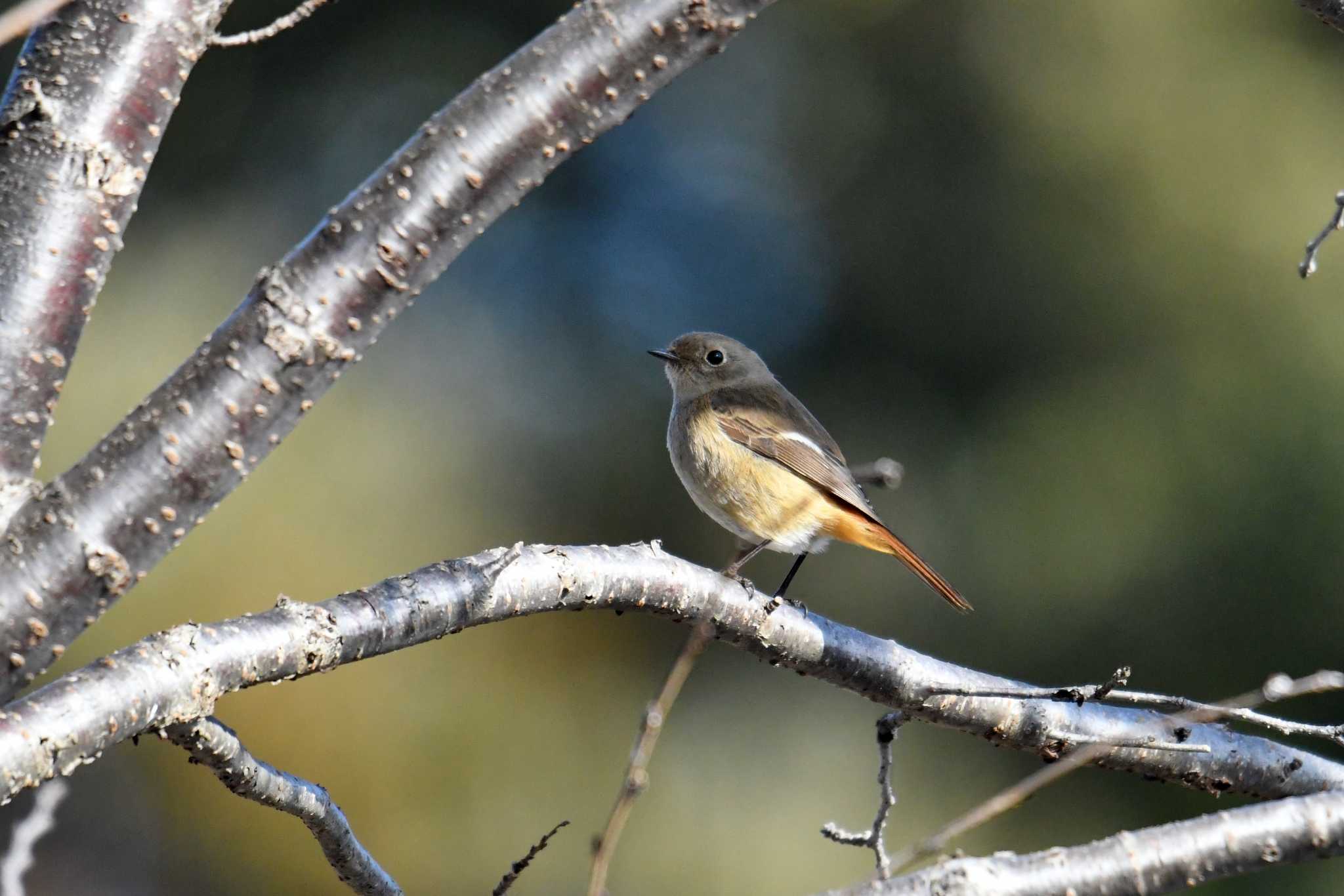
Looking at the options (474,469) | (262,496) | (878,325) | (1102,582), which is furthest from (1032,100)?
(262,496)

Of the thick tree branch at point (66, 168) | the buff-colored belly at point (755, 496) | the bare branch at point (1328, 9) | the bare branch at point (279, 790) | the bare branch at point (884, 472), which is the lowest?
the bare branch at point (279, 790)

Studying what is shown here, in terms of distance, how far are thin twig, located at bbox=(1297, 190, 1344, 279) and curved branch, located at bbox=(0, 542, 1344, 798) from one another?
89cm

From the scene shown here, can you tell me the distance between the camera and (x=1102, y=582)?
7.61 m

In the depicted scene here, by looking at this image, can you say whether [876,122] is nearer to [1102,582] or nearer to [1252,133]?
[1252,133]

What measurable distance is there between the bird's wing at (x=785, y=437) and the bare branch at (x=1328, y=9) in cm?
225

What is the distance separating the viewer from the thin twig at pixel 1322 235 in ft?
7.59

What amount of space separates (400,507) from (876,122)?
4.34 m

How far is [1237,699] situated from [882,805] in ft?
1.98

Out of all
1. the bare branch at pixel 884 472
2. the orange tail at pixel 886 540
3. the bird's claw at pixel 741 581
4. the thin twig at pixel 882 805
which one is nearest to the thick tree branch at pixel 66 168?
the bare branch at pixel 884 472

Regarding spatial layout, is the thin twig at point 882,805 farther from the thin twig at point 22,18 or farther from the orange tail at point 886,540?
the orange tail at point 886,540

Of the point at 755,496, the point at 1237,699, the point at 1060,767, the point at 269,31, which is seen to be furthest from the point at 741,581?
the point at 755,496

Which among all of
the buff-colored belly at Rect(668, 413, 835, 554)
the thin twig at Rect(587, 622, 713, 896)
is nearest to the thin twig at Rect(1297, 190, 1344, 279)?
the thin twig at Rect(587, 622, 713, 896)

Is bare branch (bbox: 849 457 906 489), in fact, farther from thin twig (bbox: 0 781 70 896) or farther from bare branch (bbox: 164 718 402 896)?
thin twig (bbox: 0 781 70 896)

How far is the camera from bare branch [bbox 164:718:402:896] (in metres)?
1.81
